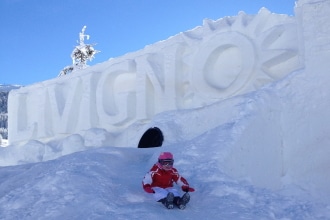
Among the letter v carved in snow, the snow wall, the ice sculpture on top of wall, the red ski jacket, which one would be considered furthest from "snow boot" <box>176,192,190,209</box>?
the letter v carved in snow

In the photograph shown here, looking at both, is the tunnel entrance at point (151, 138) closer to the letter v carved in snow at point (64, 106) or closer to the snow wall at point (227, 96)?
the snow wall at point (227, 96)

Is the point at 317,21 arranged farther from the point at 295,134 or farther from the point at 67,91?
the point at 67,91

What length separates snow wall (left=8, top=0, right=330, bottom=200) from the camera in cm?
753

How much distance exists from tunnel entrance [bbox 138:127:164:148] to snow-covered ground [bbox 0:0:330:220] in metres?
0.37

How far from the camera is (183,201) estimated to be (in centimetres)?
471

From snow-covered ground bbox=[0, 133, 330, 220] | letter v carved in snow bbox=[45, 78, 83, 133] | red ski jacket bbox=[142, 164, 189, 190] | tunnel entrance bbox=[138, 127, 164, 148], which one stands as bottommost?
snow-covered ground bbox=[0, 133, 330, 220]

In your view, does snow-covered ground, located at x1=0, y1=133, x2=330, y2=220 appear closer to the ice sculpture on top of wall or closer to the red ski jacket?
the red ski jacket

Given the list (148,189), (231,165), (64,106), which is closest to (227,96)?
(231,165)

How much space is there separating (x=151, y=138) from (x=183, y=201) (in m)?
6.03

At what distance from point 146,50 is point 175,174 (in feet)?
28.7

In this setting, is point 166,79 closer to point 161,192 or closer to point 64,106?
point 64,106

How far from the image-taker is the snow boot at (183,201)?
4.71 m

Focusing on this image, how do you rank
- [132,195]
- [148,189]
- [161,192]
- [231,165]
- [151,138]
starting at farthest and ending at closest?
[151,138]
[231,165]
[132,195]
[148,189]
[161,192]

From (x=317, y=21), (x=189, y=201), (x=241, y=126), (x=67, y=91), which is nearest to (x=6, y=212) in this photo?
(x=189, y=201)
